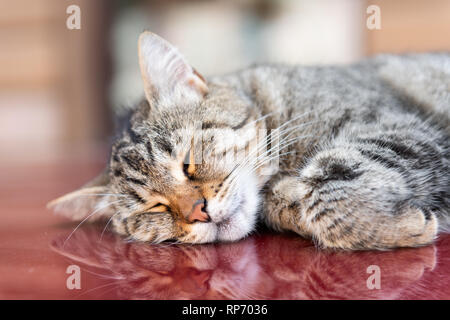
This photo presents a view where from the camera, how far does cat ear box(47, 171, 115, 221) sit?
58.2 inches

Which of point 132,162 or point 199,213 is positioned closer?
point 199,213

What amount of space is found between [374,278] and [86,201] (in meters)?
1.05

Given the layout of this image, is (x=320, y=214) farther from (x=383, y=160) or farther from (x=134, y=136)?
(x=134, y=136)

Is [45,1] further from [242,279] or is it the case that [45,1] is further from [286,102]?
[242,279]

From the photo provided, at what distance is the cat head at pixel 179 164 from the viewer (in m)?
1.22

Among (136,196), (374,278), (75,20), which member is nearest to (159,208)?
(136,196)

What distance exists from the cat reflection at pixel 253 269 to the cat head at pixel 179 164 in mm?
82

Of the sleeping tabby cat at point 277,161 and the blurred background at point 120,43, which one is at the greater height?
the blurred background at point 120,43

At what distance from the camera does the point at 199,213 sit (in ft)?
3.88

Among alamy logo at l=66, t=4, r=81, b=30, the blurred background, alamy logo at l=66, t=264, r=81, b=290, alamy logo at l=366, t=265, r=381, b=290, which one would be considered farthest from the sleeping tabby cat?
the blurred background

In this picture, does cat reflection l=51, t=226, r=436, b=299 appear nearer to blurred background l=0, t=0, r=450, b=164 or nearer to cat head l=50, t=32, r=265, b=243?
cat head l=50, t=32, r=265, b=243

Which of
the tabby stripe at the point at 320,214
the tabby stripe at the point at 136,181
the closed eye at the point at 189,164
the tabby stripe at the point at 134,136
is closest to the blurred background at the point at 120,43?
the tabby stripe at the point at 134,136

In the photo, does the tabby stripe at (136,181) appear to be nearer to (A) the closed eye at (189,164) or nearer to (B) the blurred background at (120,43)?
(A) the closed eye at (189,164)

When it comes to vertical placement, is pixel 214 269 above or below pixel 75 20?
below
